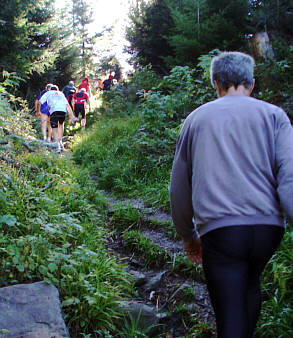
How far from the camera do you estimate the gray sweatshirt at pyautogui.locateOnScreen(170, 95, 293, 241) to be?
1.74 m

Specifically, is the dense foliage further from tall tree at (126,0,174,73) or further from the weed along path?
the weed along path

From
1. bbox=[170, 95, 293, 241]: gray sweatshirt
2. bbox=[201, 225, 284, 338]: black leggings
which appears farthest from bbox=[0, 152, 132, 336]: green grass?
bbox=[170, 95, 293, 241]: gray sweatshirt

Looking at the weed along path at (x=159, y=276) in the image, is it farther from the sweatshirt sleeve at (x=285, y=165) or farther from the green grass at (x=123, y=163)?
the sweatshirt sleeve at (x=285, y=165)

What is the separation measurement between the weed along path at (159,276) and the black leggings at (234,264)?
123 cm

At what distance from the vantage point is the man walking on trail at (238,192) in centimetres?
174

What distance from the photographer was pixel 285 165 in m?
1.78

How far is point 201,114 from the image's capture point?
1928 mm

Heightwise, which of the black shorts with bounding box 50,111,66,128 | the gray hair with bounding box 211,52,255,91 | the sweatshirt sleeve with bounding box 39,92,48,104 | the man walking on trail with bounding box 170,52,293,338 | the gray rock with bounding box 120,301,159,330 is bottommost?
the gray rock with bounding box 120,301,159,330

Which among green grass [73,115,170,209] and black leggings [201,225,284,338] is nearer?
black leggings [201,225,284,338]

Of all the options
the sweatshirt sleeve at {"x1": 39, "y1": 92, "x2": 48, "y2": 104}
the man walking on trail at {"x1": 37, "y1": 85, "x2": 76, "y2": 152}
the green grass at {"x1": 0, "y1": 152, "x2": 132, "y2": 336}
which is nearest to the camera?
Answer: the green grass at {"x1": 0, "y1": 152, "x2": 132, "y2": 336}

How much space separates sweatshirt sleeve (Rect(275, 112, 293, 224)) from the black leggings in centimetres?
15

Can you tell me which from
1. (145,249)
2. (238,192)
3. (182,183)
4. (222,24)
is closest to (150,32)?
(222,24)

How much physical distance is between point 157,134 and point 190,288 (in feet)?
16.3

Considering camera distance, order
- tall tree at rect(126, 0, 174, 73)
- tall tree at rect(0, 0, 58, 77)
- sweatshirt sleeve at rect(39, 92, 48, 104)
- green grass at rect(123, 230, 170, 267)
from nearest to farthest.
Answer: green grass at rect(123, 230, 170, 267) < sweatshirt sleeve at rect(39, 92, 48, 104) < tall tree at rect(0, 0, 58, 77) < tall tree at rect(126, 0, 174, 73)
